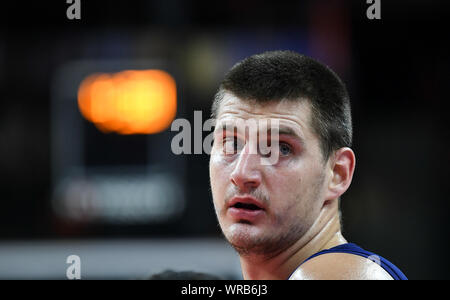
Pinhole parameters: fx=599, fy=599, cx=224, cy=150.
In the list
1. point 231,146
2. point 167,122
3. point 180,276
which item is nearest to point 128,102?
point 167,122

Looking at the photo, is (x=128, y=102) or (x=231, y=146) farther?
(x=128, y=102)

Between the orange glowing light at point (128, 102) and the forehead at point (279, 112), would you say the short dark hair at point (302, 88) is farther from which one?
the orange glowing light at point (128, 102)

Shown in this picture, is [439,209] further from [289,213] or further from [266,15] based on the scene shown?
[289,213]

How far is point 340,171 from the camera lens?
2.70m

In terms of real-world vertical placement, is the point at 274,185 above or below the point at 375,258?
above

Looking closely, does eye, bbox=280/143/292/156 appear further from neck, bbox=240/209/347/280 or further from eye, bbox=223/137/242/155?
neck, bbox=240/209/347/280

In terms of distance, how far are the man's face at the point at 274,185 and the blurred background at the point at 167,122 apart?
6.16 metres

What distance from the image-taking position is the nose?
98.7 inches

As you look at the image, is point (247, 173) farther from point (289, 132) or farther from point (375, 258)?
point (375, 258)

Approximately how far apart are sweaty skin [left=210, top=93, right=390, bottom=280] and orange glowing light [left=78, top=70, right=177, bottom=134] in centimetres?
644

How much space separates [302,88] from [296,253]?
725 mm

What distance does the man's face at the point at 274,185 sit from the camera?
252 centimetres

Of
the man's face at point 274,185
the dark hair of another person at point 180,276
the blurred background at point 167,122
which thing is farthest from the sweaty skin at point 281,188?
the blurred background at point 167,122
